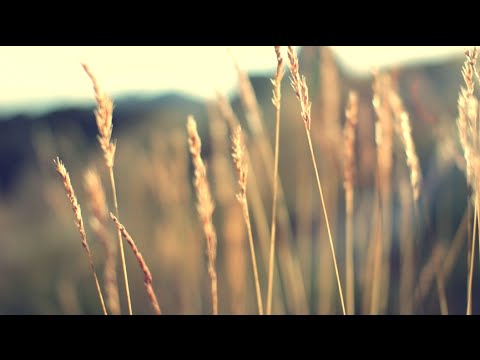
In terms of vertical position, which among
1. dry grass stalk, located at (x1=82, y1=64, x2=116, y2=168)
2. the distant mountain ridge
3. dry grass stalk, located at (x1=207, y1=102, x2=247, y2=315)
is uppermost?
the distant mountain ridge

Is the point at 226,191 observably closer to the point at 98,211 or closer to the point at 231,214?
the point at 231,214

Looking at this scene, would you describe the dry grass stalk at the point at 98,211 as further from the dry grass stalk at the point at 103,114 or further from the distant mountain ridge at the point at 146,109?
the distant mountain ridge at the point at 146,109

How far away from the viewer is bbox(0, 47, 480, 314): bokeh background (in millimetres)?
1245

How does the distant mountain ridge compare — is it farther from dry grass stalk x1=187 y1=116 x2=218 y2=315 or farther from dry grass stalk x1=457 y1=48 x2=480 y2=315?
dry grass stalk x1=187 y1=116 x2=218 y2=315

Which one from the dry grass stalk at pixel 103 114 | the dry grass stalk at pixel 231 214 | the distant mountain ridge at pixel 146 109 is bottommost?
the dry grass stalk at pixel 231 214

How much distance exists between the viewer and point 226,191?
1379mm

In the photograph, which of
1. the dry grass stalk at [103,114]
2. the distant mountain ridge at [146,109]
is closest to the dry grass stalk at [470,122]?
the dry grass stalk at [103,114]

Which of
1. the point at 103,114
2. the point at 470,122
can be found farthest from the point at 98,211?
the point at 470,122

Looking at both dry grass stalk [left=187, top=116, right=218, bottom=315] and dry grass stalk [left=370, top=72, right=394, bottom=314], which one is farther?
dry grass stalk [left=370, top=72, right=394, bottom=314]

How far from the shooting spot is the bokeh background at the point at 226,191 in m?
1.25

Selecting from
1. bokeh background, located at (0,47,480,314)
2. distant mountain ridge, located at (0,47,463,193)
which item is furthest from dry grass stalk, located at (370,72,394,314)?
distant mountain ridge, located at (0,47,463,193)
